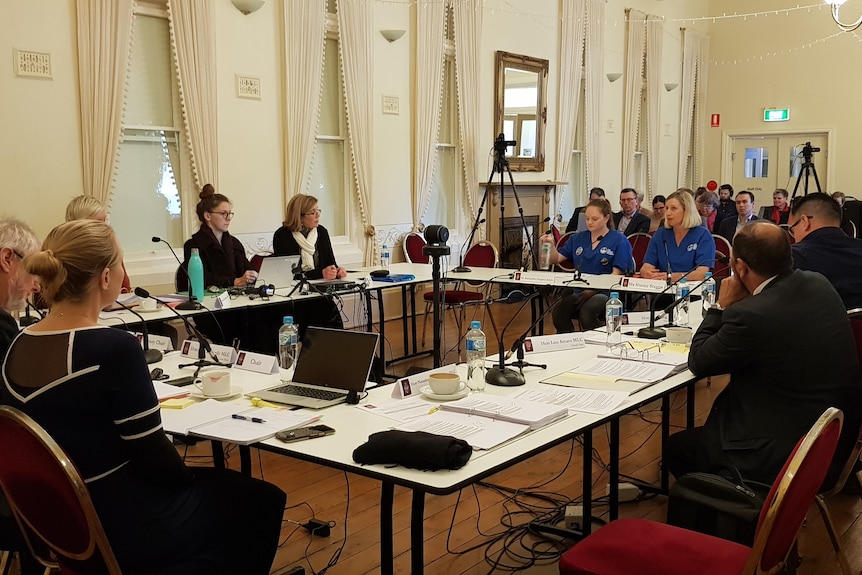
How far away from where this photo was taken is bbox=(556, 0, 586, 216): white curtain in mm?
9875

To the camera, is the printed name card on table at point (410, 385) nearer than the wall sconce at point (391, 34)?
Yes

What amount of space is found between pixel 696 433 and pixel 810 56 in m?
11.5

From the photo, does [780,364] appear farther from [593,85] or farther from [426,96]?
[593,85]

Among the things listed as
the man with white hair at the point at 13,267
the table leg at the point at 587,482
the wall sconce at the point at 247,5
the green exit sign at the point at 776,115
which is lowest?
the table leg at the point at 587,482

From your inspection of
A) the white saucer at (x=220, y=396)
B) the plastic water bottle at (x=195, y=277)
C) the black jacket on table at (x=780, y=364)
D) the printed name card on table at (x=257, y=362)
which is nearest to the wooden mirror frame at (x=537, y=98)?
the plastic water bottle at (x=195, y=277)

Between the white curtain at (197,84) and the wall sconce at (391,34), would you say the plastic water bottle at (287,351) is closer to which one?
the white curtain at (197,84)

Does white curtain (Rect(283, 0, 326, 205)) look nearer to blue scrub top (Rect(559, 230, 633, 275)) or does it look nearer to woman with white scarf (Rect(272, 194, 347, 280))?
woman with white scarf (Rect(272, 194, 347, 280))

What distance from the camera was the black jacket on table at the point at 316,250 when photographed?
553cm

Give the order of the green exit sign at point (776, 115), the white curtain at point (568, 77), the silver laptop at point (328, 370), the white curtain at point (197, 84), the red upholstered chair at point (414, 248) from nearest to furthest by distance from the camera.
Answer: the silver laptop at point (328, 370), the white curtain at point (197, 84), the red upholstered chair at point (414, 248), the white curtain at point (568, 77), the green exit sign at point (776, 115)

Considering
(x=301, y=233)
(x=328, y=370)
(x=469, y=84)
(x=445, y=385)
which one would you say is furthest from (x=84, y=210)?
(x=469, y=84)

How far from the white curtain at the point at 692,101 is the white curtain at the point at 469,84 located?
17.9 ft

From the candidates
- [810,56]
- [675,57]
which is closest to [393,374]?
[675,57]

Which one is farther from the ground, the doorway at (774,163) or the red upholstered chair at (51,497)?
the doorway at (774,163)

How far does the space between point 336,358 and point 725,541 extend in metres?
1.25
